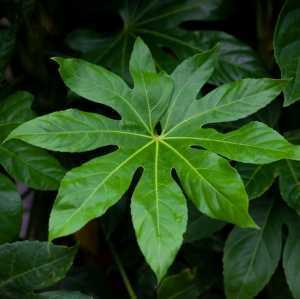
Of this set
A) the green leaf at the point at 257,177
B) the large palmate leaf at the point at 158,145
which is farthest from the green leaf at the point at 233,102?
the green leaf at the point at 257,177

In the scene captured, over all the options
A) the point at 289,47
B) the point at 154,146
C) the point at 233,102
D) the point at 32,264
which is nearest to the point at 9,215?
the point at 32,264

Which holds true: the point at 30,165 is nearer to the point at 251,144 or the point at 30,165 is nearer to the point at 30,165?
the point at 30,165

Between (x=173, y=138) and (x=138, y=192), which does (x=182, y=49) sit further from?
(x=138, y=192)

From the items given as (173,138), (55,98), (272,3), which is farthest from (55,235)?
(272,3)

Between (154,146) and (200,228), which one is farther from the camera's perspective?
(200,228)

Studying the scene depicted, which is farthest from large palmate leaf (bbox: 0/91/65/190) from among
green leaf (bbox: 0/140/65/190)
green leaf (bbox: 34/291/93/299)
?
green leaf (bbox: 34/291/93/299)

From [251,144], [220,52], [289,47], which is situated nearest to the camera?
[251,144]

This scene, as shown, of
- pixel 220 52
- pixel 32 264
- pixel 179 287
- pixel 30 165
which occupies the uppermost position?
pixel 220 52

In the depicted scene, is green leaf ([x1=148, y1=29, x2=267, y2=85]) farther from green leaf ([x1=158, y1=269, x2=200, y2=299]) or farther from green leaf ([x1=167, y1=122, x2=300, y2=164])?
green leaf ([x1=158, y1=269, x2=200, y2=299])
